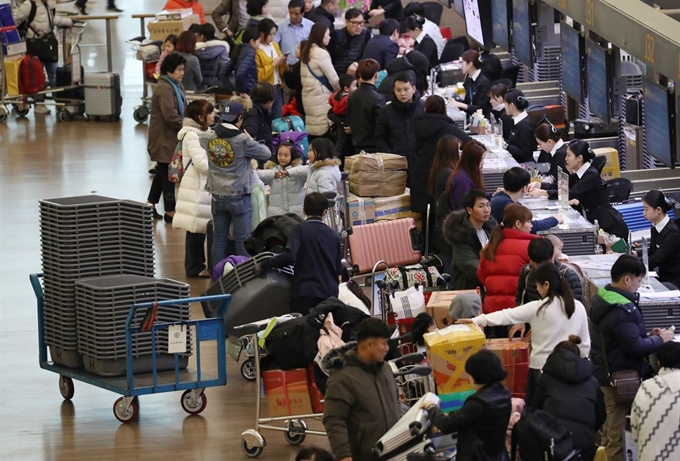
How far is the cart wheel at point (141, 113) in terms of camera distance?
19.7m

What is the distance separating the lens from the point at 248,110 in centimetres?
1277

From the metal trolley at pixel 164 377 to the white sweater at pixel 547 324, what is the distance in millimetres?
2118

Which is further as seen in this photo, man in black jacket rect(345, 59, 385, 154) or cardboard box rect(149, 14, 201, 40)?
cardboard box rect(149, 14, 201, 40)

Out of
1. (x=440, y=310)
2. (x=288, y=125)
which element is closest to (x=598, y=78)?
(x=288, y=125)

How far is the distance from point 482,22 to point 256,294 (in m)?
7.95

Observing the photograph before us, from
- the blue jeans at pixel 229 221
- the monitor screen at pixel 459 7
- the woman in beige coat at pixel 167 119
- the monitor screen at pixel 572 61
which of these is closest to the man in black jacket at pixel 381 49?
the monitor screen at pixel 459 7

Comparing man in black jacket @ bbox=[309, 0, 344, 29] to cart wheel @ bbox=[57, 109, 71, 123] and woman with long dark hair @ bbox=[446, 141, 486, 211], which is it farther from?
woman with long dark hair @ bbox=[446, 141, 486, 211]

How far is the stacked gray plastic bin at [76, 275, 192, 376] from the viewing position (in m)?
8.69

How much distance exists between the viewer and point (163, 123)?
1398 centimetres

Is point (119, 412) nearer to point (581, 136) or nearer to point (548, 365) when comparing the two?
point (548, 365)

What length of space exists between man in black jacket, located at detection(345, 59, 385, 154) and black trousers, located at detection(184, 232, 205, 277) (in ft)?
6.04

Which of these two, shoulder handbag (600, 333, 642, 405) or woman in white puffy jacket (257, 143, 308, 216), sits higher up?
woman in white puffy jacket (257, 143, 308, 216)

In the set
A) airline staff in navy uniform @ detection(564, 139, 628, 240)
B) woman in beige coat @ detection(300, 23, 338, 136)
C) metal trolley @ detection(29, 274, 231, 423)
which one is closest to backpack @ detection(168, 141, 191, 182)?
woman in beige coat @ detection(300, 23, 338, 136)

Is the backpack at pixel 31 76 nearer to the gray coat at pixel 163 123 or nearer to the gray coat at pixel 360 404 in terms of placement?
the gray coat at pixel 163 123
